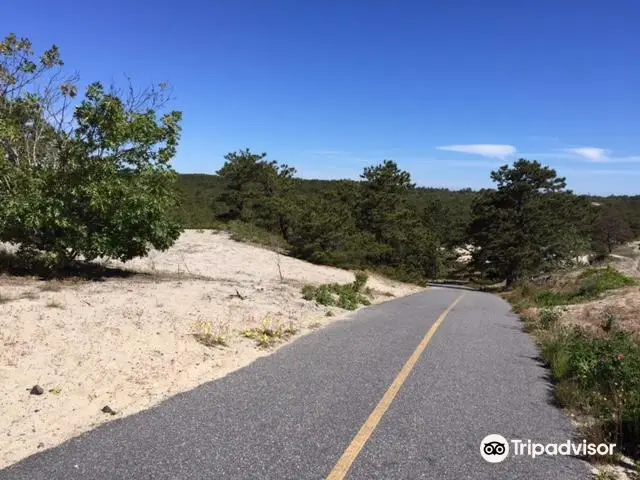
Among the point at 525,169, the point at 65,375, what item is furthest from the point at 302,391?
the point at 525,169

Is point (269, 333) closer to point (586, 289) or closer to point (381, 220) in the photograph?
point (586, 289)

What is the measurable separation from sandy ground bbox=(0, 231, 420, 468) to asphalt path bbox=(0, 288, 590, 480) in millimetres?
424

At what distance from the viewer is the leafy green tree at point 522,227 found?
5191 centimetres

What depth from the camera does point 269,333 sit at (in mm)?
9820

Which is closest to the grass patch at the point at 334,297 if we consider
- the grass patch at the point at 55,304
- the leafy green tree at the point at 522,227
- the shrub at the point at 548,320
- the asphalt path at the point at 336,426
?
the shrub at the point at 548,320

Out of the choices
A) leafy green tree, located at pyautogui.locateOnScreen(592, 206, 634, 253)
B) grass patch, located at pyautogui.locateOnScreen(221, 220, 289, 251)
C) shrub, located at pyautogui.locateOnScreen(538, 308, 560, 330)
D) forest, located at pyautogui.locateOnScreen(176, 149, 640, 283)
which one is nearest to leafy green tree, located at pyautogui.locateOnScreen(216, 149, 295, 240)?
forest, located at pyautogui.locateOnScreen(176, 149, 640, 283)

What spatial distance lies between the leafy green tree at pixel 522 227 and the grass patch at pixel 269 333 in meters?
44.7

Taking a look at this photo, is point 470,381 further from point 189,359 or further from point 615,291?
point 615,291

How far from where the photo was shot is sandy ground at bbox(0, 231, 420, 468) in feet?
17.5

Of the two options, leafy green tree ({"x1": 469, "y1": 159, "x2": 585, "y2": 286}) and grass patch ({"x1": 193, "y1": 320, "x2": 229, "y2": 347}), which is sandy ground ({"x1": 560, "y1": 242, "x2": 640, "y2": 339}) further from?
leafy green tree ({"x1": 469, "y1": 159, "x2": 585, "y2": 286})

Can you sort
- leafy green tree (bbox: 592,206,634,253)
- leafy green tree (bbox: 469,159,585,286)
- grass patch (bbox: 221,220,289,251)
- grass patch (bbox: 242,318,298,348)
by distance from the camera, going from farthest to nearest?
leafy green tree (bbox: 592,206,634,253), leafy green tree (bbox: 469,159,585,286), grass patch (bbox: 221,220,289,251), grass patch (bbox: 242,318,298,348)

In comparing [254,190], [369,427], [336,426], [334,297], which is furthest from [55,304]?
[254,190]

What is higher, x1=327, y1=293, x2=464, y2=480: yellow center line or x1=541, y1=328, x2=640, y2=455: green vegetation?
x1=541, y1=328, x2=640, y2=455: green vegetation

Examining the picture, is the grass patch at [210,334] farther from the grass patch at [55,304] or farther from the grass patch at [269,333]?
the grass patch at [55,304]
